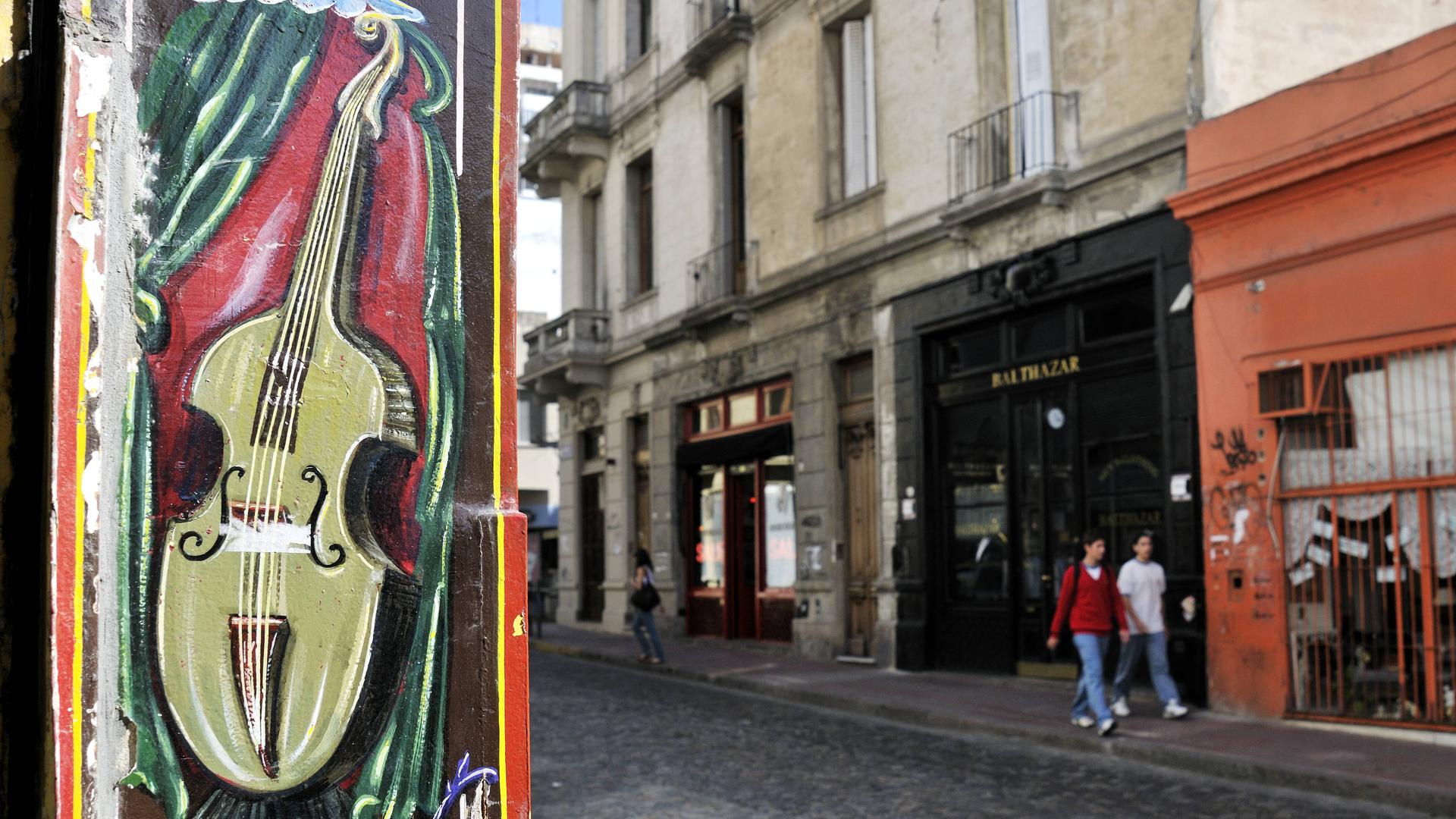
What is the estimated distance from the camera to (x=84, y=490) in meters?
2.21

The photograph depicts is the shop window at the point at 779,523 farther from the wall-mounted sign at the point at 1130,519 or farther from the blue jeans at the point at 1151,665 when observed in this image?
the blue jeans at the point at 1151,665

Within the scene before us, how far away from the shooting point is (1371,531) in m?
10.9

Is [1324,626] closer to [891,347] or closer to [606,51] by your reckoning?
[891,347]

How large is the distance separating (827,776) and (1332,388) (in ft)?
17.5

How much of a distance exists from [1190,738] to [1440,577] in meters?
2.21

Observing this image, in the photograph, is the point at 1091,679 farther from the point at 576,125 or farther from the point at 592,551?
the point at 576,125

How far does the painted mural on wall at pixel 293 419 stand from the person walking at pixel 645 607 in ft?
50.6

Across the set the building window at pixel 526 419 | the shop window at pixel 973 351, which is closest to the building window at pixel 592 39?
the building window at pixel 526 419

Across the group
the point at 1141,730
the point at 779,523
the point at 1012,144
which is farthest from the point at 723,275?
the point at 1141,730

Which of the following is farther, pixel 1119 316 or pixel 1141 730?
pixel 1119 316

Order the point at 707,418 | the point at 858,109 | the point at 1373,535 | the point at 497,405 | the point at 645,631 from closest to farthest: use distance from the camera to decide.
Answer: the point at 497,405 → the point at 1373,535 → the point at 858,109 → the point at 645,631 → the point at 707,418

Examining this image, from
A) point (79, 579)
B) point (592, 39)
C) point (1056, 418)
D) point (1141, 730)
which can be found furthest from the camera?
point (592, 39)

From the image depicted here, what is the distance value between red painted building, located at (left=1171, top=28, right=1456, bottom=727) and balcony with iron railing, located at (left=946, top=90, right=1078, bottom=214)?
6.57 feet

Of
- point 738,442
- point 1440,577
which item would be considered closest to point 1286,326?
point 1440,577
